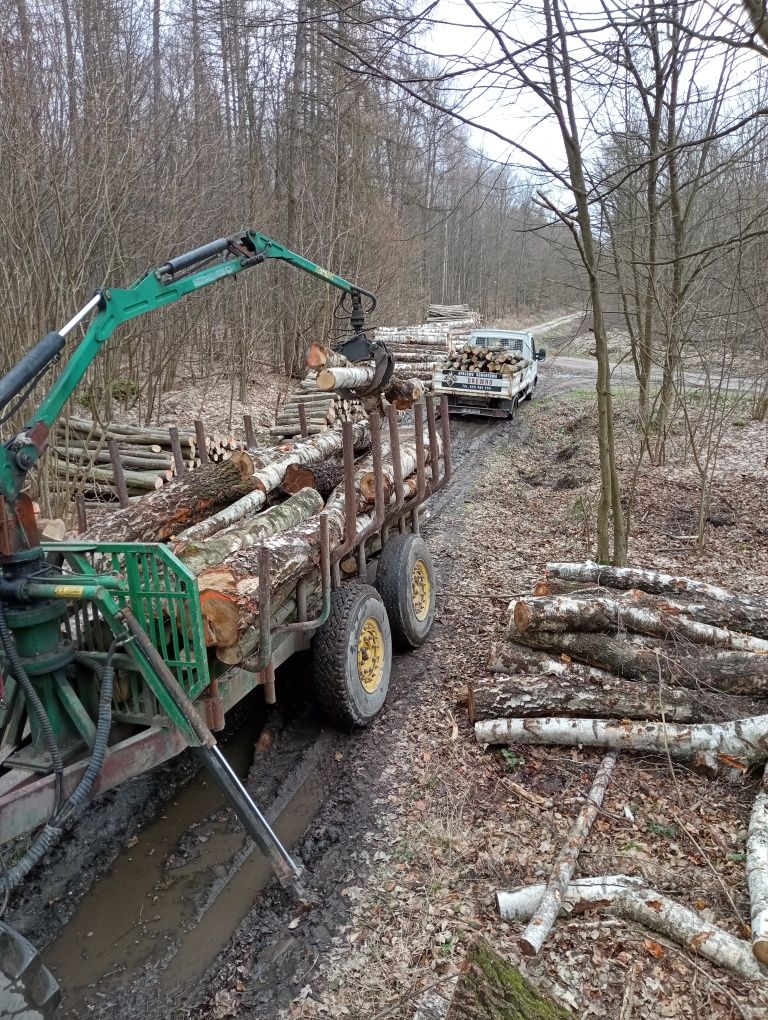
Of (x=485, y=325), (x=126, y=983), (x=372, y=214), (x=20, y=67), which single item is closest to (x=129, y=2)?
(x=20, y=67)

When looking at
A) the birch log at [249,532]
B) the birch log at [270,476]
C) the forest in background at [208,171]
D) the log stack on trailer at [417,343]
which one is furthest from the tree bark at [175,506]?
the log stack on trailer at [417,343]

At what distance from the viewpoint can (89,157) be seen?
29.2 ft

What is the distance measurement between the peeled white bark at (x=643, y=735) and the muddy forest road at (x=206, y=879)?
3.17ft

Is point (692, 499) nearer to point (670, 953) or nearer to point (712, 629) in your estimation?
point (712, 629)

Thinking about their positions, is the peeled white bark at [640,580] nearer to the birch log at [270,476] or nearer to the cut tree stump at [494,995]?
the birch log at [270,476]

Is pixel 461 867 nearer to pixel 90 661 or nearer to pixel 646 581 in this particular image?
pixel 90 661

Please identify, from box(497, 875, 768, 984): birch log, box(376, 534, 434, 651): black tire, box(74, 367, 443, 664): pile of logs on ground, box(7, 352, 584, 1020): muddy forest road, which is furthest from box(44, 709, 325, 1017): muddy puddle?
box(376, 534, 434, 651): black tire

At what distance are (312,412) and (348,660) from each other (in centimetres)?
917

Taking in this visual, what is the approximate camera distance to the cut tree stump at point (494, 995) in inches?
108

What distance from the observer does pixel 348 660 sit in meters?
5.19

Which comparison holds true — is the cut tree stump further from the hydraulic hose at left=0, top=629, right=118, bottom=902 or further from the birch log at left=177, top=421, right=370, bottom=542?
the birch log at left=177, top=421, right=370, bottom=542

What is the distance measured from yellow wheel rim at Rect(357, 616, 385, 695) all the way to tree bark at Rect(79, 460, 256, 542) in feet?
5.66

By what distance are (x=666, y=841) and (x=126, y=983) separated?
3175mm

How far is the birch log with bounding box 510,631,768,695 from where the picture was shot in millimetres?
5195
